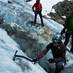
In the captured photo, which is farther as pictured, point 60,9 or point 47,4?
point 47,4

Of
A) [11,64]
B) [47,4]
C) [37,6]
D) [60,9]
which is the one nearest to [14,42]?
[37,6]

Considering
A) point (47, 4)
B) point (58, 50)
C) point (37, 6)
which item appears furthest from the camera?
point (47, 4)

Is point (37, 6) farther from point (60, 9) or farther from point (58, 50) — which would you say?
point (60, 9)

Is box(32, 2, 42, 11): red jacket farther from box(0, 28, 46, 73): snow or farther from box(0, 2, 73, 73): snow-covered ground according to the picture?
box(0, 28, 46, 73): snow

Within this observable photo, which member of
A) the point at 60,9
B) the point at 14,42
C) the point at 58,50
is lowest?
the point at 60,9

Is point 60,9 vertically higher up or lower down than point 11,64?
lower down

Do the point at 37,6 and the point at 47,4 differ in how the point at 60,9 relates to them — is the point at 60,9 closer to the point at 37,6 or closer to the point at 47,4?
the point at 47,4

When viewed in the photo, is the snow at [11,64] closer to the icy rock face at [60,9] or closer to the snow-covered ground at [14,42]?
the snow-covered ground at [14,42]

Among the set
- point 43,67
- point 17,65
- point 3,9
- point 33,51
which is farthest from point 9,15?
point 17,65

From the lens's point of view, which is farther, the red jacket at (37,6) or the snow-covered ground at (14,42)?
the red jacket at (37,6)

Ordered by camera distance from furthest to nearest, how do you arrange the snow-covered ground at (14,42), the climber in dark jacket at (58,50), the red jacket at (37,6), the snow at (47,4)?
the snow at (47,4), the red jacket at (37,6), the snow-covered ground at (14,42), the climber in dark jacket at (58,50)

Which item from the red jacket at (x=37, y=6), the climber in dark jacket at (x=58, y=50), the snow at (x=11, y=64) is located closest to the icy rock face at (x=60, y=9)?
the red jacket at (x=37, y=6)

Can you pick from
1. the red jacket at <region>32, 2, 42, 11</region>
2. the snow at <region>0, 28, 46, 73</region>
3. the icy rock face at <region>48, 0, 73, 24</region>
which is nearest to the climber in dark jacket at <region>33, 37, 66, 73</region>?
the snow at <region>0, 28, 46, 73</region>

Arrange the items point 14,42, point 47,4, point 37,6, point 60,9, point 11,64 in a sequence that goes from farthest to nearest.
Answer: point 47,4
point 60,9
point 37,6
point 14,42
point 11,64
